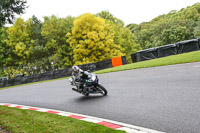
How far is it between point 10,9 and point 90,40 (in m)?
29.4

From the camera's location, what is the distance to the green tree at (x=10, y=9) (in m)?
10.8

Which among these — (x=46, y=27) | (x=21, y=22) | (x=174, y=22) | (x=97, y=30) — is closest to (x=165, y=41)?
(x=174, y=22)

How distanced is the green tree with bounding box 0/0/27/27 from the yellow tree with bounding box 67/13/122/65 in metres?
28.6

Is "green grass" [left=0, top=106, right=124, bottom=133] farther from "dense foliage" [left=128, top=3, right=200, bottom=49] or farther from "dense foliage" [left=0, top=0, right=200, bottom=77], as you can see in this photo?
"dense foliage" [left=128, top=3, right=200, bottom=49]

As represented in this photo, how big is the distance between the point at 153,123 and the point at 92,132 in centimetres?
142

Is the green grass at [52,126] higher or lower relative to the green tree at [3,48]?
lower

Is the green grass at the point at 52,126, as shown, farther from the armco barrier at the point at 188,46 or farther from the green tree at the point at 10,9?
the armco barrier at the point at 188,46

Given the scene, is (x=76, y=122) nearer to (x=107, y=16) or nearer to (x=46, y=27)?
(x=46, y=27)

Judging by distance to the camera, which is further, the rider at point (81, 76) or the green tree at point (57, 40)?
the green tree at point (57, 40)

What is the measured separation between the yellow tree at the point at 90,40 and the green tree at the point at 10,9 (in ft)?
94.0

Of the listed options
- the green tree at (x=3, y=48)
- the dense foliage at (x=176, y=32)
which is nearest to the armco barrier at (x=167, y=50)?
the green tree at (x=3, y=48)

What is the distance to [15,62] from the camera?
1805 inches

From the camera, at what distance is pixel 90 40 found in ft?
133

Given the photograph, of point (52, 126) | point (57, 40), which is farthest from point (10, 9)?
point (57, 40)
